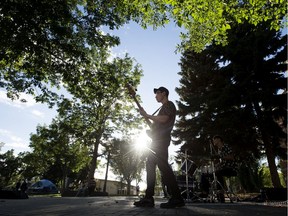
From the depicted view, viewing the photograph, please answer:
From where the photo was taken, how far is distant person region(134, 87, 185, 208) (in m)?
5.21

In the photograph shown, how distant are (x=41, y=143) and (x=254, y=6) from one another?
123 ft

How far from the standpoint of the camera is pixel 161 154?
530 centimetres

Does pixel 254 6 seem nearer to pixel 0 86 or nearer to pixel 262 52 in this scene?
pixel 262 52

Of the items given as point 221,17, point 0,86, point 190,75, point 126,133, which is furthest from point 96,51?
point 126,133

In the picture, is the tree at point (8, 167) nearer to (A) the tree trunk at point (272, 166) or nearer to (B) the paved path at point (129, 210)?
(A) the tree trunk at point (272, 166)

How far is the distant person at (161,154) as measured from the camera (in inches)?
205

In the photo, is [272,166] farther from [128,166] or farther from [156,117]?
[128,166]

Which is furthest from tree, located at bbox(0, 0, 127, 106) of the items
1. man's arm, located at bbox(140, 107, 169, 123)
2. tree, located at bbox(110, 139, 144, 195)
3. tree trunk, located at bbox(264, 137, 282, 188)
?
tree, located at bbox(110, 139, 144, 195)

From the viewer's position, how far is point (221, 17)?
11125 millimetres

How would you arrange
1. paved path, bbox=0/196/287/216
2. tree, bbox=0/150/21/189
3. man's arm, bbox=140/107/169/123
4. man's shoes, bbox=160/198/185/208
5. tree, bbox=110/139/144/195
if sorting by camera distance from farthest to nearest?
tree, bbox=0/150/21/189 < tree, bbox=110/139/144/195 < man's arm, bbox=140/107/169/123 < man's shoes, bbox=160/198/185/208 < paved path, bbox=0/196/287/216

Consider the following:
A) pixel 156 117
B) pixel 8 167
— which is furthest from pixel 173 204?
pixel 8 167

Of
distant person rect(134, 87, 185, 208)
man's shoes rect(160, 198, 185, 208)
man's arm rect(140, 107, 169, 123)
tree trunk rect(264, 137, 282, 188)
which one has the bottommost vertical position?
man's shoes rect(160, 198, 185, 208)

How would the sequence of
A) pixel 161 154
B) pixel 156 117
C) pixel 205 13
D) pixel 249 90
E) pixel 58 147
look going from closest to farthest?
pixel 161 154 → pixel 156 117 → pixel 205 13 → pixel 249 90 → pixel 58 147

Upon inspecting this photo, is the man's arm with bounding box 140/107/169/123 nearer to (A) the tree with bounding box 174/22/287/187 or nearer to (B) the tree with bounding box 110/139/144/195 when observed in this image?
(A) the tree with bounding box 174/22/287/187
